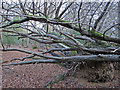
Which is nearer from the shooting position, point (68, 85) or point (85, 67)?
point (68, 85)

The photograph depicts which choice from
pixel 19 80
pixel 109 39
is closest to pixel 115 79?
pixel 109 39

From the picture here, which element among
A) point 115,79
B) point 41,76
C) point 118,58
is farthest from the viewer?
point 41,76

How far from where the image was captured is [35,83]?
3201mm

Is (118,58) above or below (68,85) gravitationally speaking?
above

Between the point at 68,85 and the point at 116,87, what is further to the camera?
the point at 68,85

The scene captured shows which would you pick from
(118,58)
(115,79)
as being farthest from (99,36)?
(115,79)

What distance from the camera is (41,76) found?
3695 mm

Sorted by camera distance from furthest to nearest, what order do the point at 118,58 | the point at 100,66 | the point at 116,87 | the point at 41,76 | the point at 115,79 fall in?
the point at 41,76 → the point at 115,79 → the point at 100,66 → the point at 116,87 → the point at 118,58

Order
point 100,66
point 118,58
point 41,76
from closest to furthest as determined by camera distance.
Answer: point 118,58 < point 100,66 < point 41,76

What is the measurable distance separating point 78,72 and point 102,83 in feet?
3.04

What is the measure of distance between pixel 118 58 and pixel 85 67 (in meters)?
1.73

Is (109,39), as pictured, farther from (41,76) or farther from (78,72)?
(41,76)

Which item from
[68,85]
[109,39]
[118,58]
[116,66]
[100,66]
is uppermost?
[109,39]

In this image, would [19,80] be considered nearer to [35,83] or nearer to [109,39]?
[35,83]
